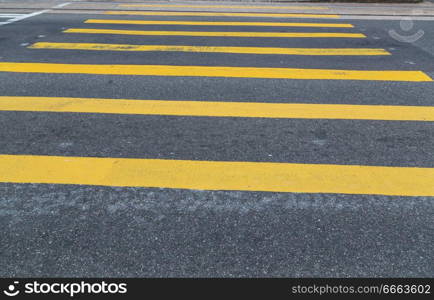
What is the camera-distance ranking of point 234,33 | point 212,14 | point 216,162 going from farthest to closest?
point 212,14 → point 234,33 → point 216,162

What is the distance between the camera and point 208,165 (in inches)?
157

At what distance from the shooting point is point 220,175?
150 inches

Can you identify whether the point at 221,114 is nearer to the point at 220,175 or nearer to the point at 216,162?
the point at 216,162

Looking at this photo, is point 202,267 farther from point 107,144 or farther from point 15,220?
point 107,144

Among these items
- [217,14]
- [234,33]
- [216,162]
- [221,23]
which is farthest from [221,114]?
[217,14]

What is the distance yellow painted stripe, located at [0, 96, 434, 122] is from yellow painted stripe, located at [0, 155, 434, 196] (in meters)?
1.26

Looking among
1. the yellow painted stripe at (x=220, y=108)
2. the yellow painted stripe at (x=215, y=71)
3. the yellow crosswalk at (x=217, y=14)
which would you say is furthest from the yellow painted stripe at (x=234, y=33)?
the yellow painted stripe at (x=220, y=108)

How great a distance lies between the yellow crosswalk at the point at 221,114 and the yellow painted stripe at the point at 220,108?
12 mm

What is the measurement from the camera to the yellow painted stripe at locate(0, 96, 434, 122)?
203 inches

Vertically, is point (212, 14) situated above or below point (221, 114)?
above

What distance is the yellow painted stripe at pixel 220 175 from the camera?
12.0 feet

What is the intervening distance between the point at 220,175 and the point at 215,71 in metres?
3.37

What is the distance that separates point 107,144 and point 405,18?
9854 millimetres

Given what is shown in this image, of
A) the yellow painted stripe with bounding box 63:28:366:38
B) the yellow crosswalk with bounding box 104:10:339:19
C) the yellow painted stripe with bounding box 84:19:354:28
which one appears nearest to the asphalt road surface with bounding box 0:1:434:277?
the yellow painted stripe with bounding box 63:28:366:38
